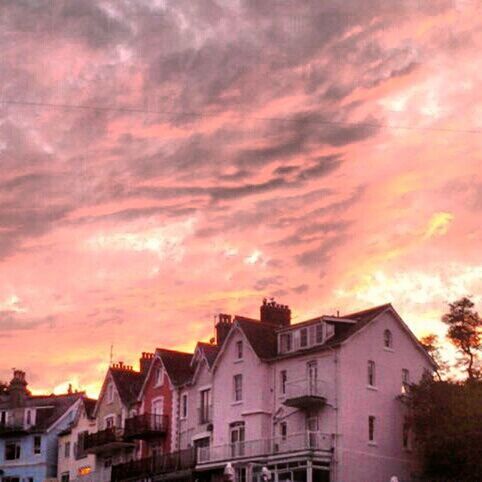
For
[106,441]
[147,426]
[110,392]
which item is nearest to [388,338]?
[147,426]

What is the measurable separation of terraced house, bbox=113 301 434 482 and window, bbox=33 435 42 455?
29.0m

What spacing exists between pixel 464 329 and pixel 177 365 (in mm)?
24044

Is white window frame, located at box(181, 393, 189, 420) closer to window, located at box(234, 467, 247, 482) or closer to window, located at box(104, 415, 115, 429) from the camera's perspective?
window, located at box(234, 467, 247, 482)

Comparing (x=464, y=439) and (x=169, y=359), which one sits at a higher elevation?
(x=169, y=359)

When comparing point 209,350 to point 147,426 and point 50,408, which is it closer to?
point 147,426

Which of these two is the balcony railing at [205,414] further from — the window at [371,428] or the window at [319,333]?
the window at [371,428]

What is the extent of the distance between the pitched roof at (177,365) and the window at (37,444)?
1002 inches

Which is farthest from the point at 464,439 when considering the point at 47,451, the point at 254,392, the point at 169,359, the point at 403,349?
the point at 47,451

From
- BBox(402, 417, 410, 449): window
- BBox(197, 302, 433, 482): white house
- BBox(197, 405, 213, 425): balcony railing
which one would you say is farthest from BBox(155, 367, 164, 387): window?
BBox(402, 417, 410, 449): window

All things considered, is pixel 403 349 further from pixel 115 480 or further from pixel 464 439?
pixel 115 480

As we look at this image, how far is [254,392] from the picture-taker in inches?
2908

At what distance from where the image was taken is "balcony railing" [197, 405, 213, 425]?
7900 centimetres

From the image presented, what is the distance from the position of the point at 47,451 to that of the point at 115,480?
828 inches

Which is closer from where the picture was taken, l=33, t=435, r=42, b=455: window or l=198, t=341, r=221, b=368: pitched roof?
l=198, t=341, r=221, b=368: pitched roof
